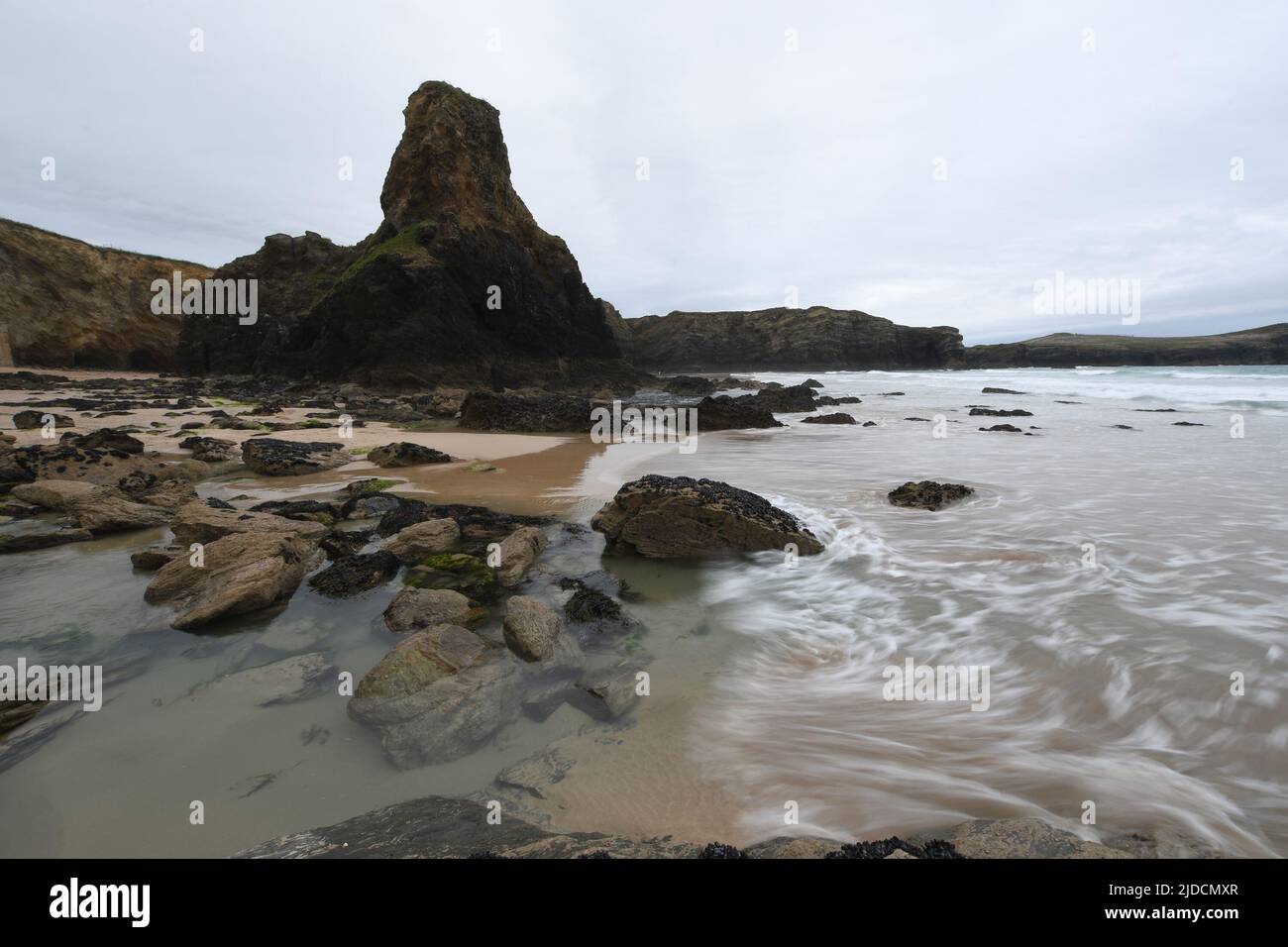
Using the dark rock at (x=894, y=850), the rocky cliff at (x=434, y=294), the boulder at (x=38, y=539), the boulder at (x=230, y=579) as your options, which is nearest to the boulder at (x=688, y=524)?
the boulder at (x=230, y=579)

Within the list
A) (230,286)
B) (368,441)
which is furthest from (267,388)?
(368,441)

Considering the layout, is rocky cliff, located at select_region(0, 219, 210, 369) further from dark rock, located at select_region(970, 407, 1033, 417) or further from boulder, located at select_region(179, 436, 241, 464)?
dark rock, located at select_region(970, 407, 1033, 417)

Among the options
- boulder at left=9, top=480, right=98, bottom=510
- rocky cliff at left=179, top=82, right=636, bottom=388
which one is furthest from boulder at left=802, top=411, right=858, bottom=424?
rocky cliff at left=179, top=82, right=636, bottom=388

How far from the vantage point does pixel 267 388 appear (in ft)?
91.8

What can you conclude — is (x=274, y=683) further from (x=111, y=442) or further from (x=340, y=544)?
(x=111, y=442)

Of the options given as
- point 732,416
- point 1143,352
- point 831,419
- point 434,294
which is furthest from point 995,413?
point 1143,352

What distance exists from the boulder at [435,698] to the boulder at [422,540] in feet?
7.08

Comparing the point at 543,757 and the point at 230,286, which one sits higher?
the point at 230,286

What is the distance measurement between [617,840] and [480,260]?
113 ft

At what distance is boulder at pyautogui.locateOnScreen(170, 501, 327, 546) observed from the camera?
210 inches

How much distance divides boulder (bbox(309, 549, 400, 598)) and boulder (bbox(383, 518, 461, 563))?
0.25 meters

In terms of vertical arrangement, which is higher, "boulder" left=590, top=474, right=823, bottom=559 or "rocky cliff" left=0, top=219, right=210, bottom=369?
"rocky cliff" left=0, top=219, right=210, bottom=369

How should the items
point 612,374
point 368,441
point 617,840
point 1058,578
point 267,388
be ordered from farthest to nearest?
1. point 612,374
2. point 267,388
3. point 368,441
4. point 1058,578
5. point 617,840
